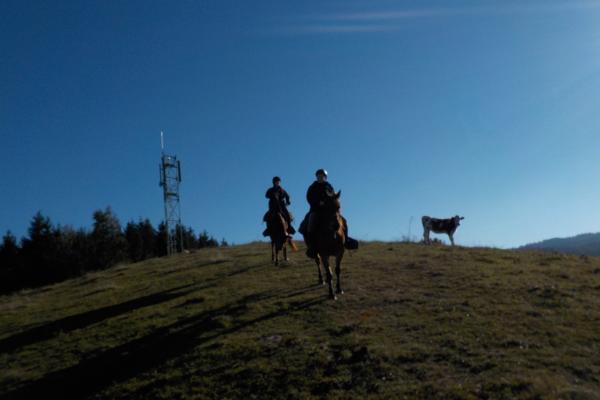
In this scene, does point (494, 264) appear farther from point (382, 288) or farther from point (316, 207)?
point (316, 207)

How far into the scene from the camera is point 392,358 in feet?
27.3

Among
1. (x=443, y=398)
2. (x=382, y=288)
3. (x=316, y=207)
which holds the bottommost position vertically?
(x=443, y=398)

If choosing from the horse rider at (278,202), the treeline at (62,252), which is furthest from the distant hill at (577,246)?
the treeline at (62,252)

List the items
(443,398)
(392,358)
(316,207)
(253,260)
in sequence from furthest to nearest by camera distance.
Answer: (253,260) < (316,207) < (392,358) < (443,398)

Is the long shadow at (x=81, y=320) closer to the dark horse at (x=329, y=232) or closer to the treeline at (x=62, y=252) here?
the dark horse at (x=329, y=232)

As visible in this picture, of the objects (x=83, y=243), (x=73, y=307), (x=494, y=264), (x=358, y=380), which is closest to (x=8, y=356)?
(x=73, y=307)

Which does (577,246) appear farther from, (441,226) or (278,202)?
(278,202)

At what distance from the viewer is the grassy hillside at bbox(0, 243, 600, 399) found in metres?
7.62

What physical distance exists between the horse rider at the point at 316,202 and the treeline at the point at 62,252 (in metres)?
45.1

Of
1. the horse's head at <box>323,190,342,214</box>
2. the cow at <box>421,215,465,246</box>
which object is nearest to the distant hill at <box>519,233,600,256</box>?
the cow at <box>421,215,465,246</box>

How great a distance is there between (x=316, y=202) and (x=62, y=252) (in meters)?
55.8

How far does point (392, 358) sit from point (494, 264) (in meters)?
10.9

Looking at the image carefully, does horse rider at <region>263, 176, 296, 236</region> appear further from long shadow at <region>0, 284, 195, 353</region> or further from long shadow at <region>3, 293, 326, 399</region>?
long shadow at <region>3, 293, 326, 399</region>

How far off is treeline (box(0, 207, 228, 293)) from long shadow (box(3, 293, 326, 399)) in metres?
46.0
